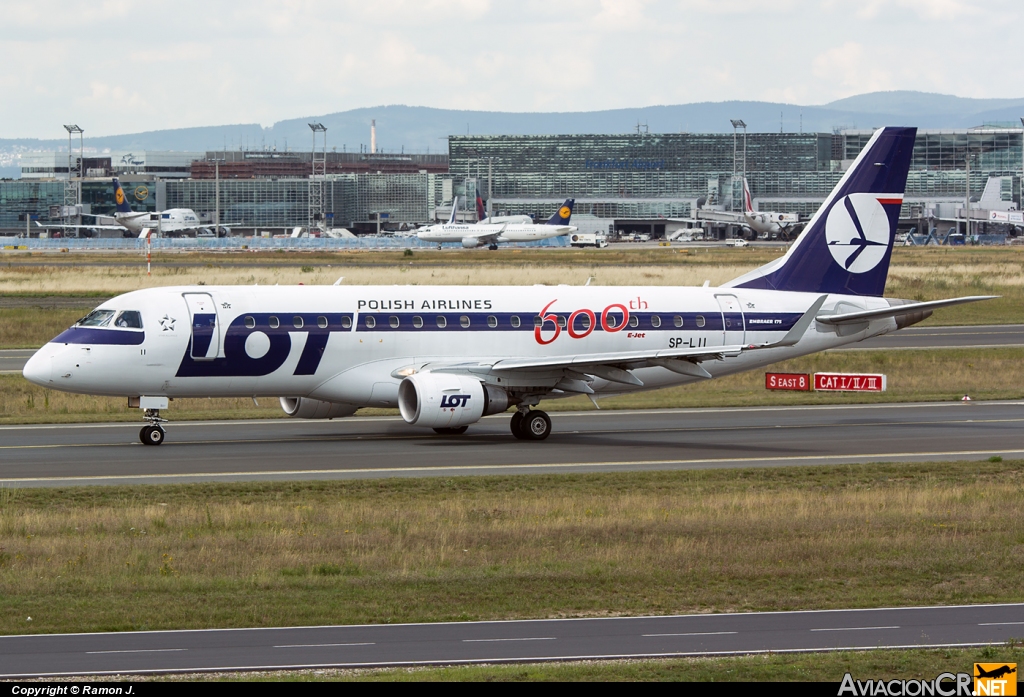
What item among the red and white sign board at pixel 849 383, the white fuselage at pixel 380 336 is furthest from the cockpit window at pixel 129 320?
the red and white sign board at pixel 849 383

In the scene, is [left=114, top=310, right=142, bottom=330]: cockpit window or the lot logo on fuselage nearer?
[left=114, top=310, right=142, bottom=330]: cockpit window

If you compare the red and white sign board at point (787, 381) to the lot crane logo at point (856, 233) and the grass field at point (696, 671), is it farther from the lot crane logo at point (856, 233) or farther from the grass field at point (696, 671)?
the grass field at point (696, 671)

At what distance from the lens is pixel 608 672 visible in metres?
15.0

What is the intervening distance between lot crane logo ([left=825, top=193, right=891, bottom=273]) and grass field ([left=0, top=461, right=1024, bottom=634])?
13.6 metres

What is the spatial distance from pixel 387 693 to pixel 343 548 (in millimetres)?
9213

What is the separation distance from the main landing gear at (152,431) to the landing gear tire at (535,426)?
399 inches

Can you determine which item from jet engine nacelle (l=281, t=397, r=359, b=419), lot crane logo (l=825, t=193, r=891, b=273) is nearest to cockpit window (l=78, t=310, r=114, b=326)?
jet engine nacelle (l=281, t=397, r=359, b=419)

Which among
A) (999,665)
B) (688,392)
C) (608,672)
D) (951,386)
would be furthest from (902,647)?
(951,386)

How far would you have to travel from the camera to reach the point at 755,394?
5019 centimetres

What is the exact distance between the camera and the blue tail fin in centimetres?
4303

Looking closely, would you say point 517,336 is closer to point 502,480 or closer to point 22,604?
point 502,480

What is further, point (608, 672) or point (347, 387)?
point (347, 387)

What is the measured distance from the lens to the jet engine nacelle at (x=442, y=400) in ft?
117

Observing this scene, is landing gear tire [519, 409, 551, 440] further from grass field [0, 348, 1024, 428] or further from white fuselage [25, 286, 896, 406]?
grass field [0, 348, 1024, 428]
